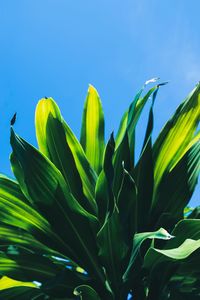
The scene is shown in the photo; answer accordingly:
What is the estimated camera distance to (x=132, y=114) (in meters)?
1.92

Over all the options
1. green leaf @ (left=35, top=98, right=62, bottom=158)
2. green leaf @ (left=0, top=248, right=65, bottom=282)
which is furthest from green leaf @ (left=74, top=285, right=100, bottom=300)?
green leaf @ (left=35, top=98, right=62, bottom=158)

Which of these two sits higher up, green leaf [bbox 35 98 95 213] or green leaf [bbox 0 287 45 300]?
green leaf [bbox 35 98 95 213]

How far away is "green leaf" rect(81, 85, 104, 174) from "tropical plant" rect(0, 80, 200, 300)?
15cm

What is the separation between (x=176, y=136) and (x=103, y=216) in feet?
1.35

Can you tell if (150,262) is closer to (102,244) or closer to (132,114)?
(102,244)

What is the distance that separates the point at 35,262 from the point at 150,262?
1.41 feet

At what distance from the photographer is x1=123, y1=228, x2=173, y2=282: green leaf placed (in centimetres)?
136

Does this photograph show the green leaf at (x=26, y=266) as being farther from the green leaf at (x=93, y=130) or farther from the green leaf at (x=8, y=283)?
the green leaf at (x=93, y=130)

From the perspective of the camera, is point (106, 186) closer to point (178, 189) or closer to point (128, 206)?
point (128, 206)

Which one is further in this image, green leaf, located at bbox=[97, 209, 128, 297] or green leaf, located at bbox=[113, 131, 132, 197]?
green leaf, located at bbox=[113, 131, 132, 197]

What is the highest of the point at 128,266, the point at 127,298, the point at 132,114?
the point at 132,114

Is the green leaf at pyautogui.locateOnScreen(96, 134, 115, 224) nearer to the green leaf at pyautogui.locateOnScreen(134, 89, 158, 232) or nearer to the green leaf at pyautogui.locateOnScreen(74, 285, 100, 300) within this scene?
the green leaf at pyautogui.locateOnScreen(134, 89, 158, 232)

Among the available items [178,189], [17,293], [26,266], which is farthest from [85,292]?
[178,189]

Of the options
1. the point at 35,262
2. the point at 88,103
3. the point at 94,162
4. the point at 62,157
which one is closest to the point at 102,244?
the point at 35,262
